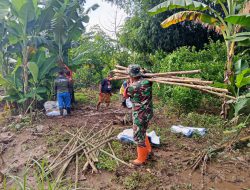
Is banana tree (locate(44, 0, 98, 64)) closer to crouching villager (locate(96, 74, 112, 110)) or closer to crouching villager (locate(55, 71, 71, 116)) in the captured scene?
crouching villager (locate(55, 71, 71, 116))

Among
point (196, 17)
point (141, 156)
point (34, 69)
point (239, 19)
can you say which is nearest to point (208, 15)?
point (196, 17)

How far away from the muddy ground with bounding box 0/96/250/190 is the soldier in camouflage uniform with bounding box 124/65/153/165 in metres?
0.42

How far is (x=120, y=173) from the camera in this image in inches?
185

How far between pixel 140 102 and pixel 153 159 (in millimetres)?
1146

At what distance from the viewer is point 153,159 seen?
17.1ft

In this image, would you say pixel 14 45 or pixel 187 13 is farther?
pixel 14 45

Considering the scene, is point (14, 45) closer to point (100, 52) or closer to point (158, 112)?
point (158, 112)

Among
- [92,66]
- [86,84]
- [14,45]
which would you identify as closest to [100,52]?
[92,66]

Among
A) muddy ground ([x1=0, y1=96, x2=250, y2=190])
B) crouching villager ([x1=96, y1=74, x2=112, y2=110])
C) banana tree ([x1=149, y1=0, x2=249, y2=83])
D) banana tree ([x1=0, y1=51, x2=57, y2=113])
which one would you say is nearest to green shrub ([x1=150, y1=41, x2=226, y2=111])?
muddy ground ([x1=0, y1=96, x2=250, y2=190])

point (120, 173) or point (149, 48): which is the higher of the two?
point (149, 48)

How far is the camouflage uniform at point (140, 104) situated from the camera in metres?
4.79

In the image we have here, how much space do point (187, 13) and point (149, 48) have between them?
6098 millimetres

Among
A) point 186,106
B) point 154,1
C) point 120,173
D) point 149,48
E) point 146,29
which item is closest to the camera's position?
point 120,173

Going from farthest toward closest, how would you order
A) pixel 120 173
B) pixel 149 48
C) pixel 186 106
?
pixel 149 48, pixel 186 106, pixel 120 173
